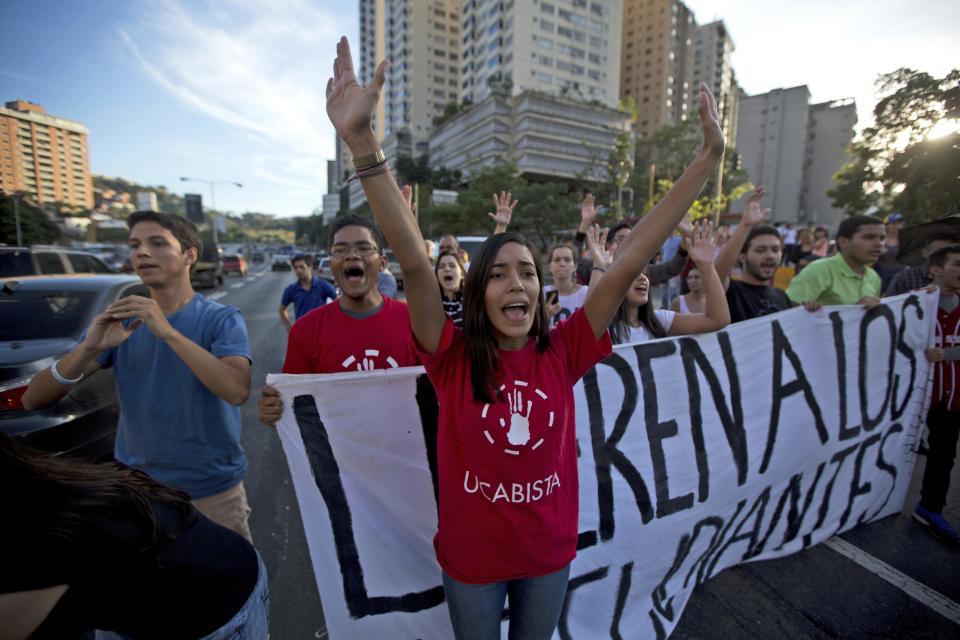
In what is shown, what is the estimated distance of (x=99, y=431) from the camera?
9.50 feet

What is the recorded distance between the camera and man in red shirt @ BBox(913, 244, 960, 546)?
3.01 meters

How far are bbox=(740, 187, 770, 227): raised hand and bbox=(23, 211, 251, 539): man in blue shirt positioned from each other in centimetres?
313

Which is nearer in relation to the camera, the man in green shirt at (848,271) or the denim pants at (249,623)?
the denim pants at (249,623)

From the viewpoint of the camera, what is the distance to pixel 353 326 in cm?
220

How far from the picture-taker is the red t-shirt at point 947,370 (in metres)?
3.05

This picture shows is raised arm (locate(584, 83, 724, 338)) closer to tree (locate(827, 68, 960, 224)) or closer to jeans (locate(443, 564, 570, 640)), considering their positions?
jeans (locate(443, 564, 570, 640))

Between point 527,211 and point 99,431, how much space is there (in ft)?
97.7

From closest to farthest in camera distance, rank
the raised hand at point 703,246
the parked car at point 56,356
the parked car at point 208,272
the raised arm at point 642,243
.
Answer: the raised arm at point 642,243 → the parked car at point 56,356 → the raised hand at point 703,246 → the parked car at point 208,272

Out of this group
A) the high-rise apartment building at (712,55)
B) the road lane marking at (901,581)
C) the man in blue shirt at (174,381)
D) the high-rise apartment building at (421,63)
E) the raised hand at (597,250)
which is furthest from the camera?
the high-rise apartment building at (712,55)

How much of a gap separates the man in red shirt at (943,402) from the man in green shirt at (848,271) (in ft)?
1.24

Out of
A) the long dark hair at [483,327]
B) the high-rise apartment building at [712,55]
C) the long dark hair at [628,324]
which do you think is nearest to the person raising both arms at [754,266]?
the long dark hair at [628,324]

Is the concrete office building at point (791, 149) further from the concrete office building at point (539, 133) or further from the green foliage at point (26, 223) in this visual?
the green foliage at point (26, 223)

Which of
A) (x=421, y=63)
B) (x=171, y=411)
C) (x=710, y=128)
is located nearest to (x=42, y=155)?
(x=171, y=411)

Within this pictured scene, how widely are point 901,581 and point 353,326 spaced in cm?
341
